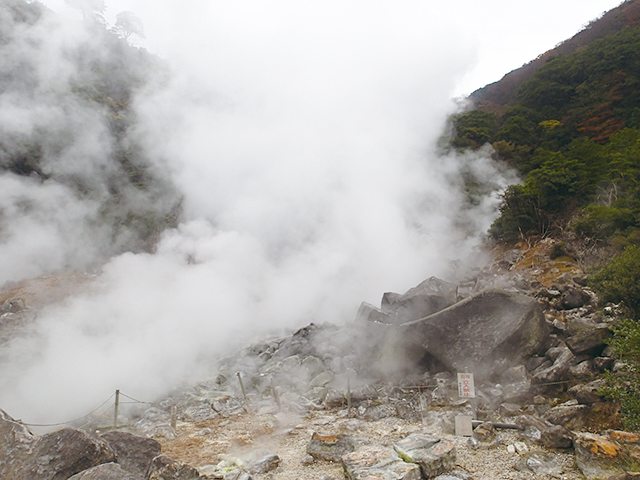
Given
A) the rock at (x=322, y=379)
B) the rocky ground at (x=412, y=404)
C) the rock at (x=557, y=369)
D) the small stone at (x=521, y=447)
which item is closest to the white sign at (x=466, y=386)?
the rocky ground at (x=412, y=404)

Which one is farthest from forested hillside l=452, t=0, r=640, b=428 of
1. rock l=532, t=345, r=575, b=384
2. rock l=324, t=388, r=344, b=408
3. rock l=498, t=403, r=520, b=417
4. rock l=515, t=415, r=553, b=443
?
rock l=324, t=388, r=344, b=408

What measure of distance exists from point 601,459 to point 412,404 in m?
3.44

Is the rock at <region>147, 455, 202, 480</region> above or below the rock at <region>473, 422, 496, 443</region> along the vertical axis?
above

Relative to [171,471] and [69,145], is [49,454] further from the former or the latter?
[69,145]

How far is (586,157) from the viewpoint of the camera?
1677cm

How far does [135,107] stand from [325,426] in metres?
27.2

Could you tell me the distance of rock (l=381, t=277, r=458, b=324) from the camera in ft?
32.9

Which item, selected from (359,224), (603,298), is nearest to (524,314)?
(603,298)

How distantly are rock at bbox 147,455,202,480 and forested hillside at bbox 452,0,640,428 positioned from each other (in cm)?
525

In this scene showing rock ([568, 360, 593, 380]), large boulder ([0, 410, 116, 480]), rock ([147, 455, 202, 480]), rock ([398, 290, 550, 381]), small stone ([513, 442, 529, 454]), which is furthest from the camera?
rock ([398, 290, 550, 381])

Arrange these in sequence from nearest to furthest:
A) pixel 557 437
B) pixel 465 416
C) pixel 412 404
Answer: pixel 557 437, pixel 465 416, pixel 412 404

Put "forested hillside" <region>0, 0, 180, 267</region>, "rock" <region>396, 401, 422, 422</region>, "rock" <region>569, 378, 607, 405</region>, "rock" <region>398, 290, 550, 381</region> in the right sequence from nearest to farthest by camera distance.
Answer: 1. "rock" <region>569, 378, 607, 405</region>
2. "rock" <region>396, 401, 422, 422</region>
3. "rock" <region>398, 290, 550, 381</region>
4. "forested hillside" <region>0, 0, 180, 267</region>

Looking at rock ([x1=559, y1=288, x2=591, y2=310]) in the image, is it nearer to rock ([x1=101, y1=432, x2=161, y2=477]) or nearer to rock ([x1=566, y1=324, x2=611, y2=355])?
rock ([x1=566, y1=324, x2=611, y2=355])

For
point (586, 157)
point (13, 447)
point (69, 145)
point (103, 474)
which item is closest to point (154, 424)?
point (13, 447)
